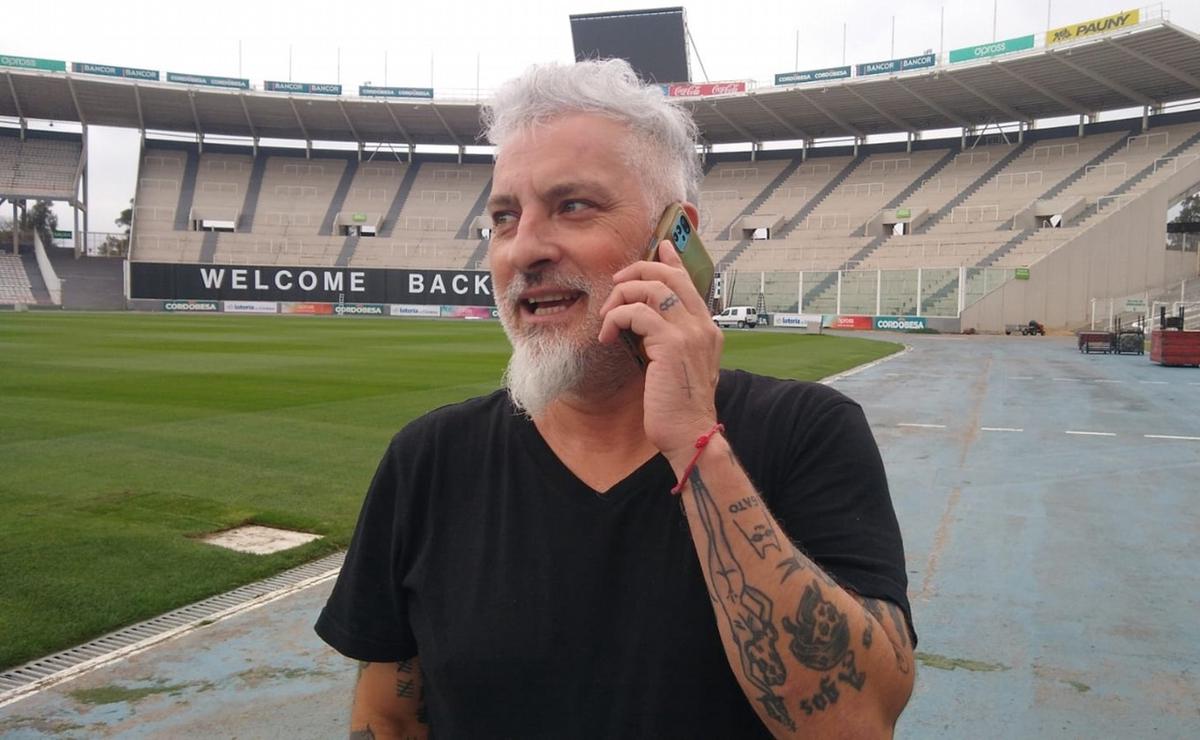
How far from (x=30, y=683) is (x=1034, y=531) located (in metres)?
5.71

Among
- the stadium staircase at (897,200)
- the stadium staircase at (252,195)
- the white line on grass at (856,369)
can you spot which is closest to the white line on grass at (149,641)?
the white line on grass at (856,369)

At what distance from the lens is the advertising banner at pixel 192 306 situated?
2025 inches

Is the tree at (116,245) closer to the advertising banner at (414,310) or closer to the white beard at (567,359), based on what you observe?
the advertising banner at (414,310)

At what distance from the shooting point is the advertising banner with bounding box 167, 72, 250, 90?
2144 inches

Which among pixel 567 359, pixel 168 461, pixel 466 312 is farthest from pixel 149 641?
pixel 466 312

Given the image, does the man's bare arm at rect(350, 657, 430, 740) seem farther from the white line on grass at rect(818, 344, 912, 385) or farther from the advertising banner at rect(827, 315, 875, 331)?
the advertising banner at rect(827, 315, 875, 331)

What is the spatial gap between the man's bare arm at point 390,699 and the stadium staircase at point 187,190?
62180 mm

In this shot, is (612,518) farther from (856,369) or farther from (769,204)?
(769,204)

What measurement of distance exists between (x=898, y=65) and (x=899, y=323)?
1463 centimetres

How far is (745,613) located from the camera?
1363mm

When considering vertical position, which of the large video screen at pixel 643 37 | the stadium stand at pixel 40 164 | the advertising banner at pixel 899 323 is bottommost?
the advertising banner at pixel 899 323

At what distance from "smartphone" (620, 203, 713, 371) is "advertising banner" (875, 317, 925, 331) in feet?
143

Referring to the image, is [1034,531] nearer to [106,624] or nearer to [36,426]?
[106,624]

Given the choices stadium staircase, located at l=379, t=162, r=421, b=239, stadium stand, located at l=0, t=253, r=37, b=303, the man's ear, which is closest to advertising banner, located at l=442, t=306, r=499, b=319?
stadium staircase, located at l=379, t=162, r=421, b=239
